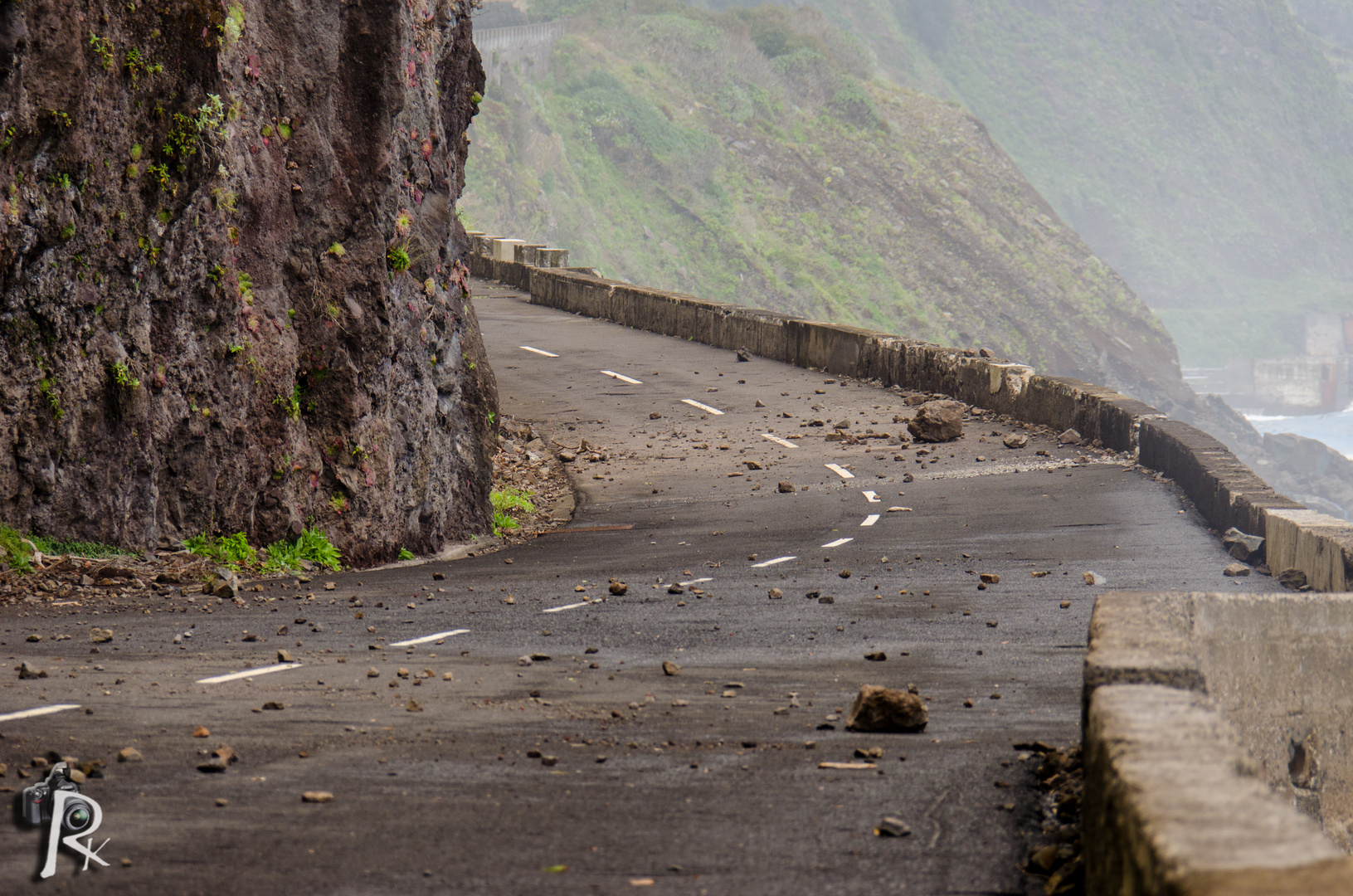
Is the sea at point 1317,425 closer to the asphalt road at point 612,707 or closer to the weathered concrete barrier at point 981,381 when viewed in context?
the weathered concrete barrier at point 981,381

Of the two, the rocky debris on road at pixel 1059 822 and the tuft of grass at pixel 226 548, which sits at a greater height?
the rocky debris on road at pixel 1059 822

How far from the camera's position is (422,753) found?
5.61 meters

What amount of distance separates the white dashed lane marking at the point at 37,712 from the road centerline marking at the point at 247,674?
79 cm

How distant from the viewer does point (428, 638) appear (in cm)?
888

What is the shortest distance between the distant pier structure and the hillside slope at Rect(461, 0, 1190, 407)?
0.92m

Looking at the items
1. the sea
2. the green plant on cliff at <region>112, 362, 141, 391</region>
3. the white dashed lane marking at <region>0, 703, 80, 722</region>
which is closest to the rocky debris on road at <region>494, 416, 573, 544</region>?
the green plant on cliff at <region>112, 362, 141, 391</region>

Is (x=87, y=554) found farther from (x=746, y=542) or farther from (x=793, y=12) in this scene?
(x=793, y=12)

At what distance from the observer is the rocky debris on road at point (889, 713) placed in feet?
19.7

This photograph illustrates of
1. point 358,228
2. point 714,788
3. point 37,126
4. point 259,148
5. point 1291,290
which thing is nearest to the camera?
point 714,788

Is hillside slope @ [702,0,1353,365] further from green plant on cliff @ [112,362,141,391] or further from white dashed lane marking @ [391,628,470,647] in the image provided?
white dashed lane marking @ [391,628,470,647]

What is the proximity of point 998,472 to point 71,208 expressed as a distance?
38.7 feet

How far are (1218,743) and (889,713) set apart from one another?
2479mm

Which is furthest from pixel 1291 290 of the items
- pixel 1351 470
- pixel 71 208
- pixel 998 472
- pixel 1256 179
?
pixel 71 208

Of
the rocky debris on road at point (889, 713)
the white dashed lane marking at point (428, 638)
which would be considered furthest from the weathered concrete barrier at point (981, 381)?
the white dashed lane marking at point (428, 638)
